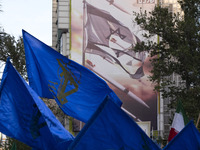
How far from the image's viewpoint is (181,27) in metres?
23.4

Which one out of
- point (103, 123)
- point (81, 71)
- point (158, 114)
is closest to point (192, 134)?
point (103, 123)

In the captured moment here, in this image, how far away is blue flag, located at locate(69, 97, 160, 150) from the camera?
7.30 metres

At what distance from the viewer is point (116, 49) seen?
47.4 metres

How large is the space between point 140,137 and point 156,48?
17156mm

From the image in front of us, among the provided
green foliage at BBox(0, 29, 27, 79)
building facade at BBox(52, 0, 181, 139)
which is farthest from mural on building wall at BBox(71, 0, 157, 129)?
green foliage at BBox(0, 29, 27, 79)

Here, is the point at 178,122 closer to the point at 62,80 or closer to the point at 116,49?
the point at 62,80

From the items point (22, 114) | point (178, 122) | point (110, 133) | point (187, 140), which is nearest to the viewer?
point (110, 133)

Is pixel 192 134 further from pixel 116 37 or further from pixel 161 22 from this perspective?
pixel 116 37

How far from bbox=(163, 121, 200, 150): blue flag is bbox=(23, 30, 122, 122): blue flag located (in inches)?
134

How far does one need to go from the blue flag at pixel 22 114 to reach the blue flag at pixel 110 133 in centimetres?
207

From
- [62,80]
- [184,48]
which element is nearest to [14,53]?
[184,48]

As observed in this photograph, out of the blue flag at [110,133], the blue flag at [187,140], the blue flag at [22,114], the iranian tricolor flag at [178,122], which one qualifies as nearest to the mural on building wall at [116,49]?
the iranian tricolor flag at [178,122]

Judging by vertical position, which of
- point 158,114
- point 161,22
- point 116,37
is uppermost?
point 161,22

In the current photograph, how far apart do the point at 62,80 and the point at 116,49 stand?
116 ft
